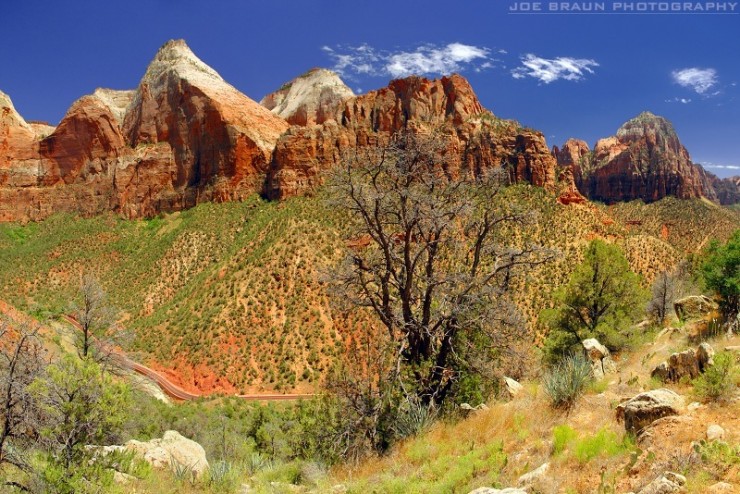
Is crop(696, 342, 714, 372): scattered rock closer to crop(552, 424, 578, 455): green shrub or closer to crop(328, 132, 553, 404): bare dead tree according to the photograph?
crop(552, 424, 578, 455): green shrub

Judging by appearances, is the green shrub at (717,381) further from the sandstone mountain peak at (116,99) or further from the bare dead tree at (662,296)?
the sandstone mountain peak at (116,99)

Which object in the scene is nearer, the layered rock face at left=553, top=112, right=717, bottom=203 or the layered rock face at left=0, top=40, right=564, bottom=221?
the layered rock face at left=0, top=40, right=564, bottom=221

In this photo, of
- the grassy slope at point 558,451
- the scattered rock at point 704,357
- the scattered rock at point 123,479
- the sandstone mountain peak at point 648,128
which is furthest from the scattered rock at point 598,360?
the sandstone mountain peak at point 648,128

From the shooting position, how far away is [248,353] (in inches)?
1441

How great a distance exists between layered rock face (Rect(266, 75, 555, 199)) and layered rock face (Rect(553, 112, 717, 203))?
10849cm

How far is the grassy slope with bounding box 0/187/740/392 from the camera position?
1438 inches

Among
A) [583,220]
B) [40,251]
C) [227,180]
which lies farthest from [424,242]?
[40,251]

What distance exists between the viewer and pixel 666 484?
4348 mm

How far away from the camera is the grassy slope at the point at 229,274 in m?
36.5

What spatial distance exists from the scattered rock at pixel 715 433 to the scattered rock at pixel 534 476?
1.84m

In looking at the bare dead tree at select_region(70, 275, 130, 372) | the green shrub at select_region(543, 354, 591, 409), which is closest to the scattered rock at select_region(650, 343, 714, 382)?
the green shrub at select_region(543, 354, 591, 409)

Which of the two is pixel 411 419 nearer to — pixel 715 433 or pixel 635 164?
pixel 715 433

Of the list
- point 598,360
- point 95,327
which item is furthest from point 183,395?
point 598,360

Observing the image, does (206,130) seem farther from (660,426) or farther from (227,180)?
(660,426)
